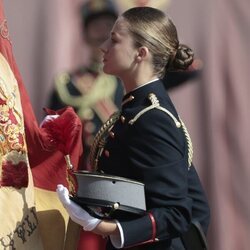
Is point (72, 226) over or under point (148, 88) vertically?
under

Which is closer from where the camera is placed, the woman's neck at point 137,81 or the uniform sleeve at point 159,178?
the uniform sleeve at point 159,178

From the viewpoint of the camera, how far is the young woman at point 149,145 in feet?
3.52

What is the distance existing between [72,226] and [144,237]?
0.31 meters

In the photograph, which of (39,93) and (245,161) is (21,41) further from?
(245,161)

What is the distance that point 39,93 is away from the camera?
177cm

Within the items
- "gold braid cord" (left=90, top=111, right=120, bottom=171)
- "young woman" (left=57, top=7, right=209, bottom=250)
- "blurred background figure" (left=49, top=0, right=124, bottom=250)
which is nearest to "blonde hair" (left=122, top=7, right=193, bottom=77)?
"young woman" (left=57, top=7, right=209, bottom=250)

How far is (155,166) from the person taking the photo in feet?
3.55

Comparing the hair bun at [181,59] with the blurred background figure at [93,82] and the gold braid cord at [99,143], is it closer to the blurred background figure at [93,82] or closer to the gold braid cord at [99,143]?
the gold braid cord at [99,143]

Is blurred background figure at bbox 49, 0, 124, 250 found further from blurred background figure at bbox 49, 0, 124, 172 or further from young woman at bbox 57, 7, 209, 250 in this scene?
young woman at bbox 57, 7, 209, 250

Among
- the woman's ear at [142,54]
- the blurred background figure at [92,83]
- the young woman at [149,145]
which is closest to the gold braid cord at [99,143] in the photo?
the young woman at [149,145]

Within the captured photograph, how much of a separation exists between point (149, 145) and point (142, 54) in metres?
0.20

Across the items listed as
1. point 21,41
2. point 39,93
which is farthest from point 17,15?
point 39,93

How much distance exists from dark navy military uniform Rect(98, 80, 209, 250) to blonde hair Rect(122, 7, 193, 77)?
8 cm

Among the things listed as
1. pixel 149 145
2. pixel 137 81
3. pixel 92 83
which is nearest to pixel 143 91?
pixel 137 81
